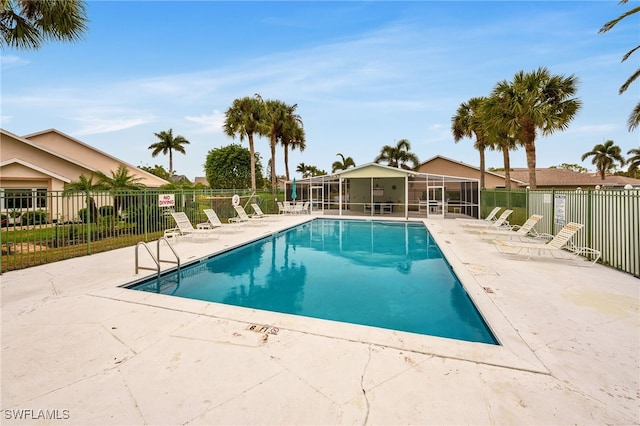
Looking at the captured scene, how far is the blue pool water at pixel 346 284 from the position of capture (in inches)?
195

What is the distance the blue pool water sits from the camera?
4.95 m

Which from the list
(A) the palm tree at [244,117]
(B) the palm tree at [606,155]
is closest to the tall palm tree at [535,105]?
(A) the palm tree at [244,117]

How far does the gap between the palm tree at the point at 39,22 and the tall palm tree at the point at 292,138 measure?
69.9 feet

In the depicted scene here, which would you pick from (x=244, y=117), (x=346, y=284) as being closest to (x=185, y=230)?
(x=346, y=284)

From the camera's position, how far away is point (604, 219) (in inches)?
289

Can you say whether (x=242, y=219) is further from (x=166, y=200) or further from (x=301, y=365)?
(x=301, y=365)

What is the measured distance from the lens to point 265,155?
50781 mm

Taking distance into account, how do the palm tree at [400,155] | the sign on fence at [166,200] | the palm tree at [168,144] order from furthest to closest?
the palm tree at [168,144] < the palm tree at [400,155] < the sign on fence at [166,200]

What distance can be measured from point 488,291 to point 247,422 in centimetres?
477

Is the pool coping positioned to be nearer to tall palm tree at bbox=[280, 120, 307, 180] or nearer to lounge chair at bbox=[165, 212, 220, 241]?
lounge chair at bbox=[165, 212, 220, 241]

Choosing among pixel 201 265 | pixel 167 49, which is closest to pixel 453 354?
pixel 201 265

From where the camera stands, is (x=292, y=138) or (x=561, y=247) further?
(x=292, y=138)

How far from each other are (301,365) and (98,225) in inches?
366

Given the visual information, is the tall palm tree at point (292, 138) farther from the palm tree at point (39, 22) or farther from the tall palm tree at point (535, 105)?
the palm tree at point (39, 22)
